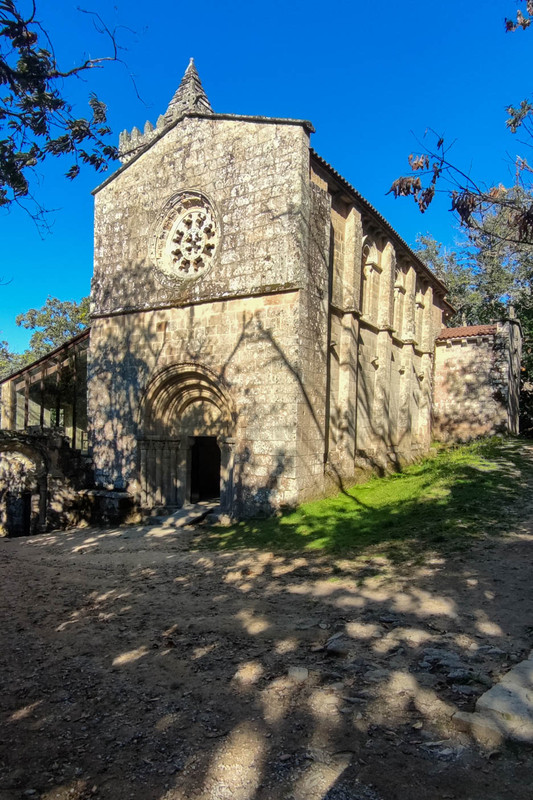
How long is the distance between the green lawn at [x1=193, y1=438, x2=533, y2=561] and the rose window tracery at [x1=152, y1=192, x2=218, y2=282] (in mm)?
6180

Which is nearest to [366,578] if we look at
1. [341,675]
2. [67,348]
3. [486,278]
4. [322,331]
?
[341,675]

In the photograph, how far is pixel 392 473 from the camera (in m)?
15.7

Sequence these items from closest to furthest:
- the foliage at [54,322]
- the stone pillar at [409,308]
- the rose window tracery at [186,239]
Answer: the rose window tracery at [186,239], the stone pillar at [409,308], the foliage at [54,322]

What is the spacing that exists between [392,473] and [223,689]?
12.4m

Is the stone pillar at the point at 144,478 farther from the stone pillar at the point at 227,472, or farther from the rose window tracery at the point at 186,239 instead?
the rose window tracery at the point at 186,239

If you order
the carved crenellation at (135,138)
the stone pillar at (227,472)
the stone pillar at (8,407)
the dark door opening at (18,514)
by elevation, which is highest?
the carved crenellation at (135,138)

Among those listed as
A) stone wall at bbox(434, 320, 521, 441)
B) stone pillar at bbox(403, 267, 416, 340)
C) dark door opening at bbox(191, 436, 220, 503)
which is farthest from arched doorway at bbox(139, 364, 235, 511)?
stone wall at bbox(434, 320, 521, 441)

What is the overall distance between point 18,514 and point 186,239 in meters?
9.71

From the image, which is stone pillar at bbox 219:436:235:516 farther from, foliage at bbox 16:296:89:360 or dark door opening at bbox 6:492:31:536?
foliage at bbox 16:296:89:360

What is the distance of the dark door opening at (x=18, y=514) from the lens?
15.8 metres

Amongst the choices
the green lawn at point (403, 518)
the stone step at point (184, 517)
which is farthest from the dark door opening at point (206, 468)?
the green lawn at point (403, 518)

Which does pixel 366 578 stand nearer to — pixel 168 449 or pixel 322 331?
pixel 322 331

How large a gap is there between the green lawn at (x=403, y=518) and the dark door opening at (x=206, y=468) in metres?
4.03

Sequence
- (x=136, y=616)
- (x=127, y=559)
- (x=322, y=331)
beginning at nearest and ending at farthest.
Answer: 1. (x=136, y=616)
2. (x=127, y=559)
3. (x=322, y=331)
